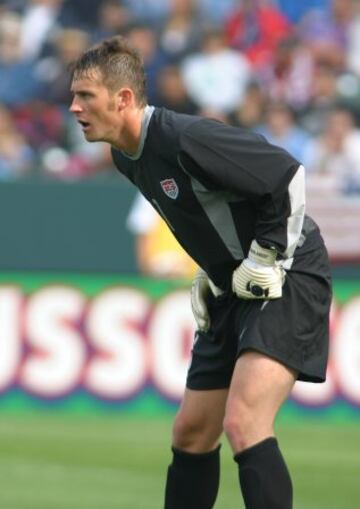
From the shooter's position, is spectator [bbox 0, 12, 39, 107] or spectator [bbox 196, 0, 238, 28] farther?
spectator [bbox 196, 0, 238, 28]

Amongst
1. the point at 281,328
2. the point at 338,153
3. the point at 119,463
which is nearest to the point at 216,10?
the point at 338,153

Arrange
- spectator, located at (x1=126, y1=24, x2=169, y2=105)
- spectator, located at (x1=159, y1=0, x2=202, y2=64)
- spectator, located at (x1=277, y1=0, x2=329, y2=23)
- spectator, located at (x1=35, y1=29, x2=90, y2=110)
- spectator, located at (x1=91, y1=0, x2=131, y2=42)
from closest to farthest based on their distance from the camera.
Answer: spectator, located at (x1=126, y1=24, x2=169, y2=105)
spectator, located at (x1=35, y1=29, x2=90, y2=110)
spectator, located at (x1=159, y1=0, x2=202, y2=64)
spectator, located at (x1=91, y1=0, x2=131, y2=42)
spectator, located at (x1=277, y1=0, x2=329, y2=23)

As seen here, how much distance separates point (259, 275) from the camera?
17.2 ft

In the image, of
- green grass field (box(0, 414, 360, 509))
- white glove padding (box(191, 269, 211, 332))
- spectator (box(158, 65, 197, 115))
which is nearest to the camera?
white glove padding (box(191, 269, 211, 332))

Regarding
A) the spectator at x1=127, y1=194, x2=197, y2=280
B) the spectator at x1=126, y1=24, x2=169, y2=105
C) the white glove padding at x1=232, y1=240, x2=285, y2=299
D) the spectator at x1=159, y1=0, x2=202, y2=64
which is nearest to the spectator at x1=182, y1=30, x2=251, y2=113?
the spectator at x1=159, y1=0, x2=202, y2=64

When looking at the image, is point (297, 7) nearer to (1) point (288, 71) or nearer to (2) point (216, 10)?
(2) point (216, 10)

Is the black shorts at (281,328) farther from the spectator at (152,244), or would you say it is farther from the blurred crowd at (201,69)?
the blurred crowd at (201,69)

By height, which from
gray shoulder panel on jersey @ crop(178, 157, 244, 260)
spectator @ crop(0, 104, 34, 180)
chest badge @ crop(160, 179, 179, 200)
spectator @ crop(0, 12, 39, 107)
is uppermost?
spectator @ crop(0, 12, 39, 107)

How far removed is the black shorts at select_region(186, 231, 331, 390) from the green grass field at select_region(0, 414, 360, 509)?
5.07ft

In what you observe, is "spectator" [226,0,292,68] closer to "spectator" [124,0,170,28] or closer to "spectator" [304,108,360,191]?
"spectator" [124,0,170,28]

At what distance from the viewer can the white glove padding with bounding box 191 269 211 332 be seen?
5.68m

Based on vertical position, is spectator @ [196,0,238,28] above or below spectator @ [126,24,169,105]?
above

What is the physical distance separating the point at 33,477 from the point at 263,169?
3.25 m

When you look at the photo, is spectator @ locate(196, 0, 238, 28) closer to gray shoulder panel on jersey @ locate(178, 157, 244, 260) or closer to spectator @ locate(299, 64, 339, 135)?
spectator @ locate(299, 64, 339, 135)
